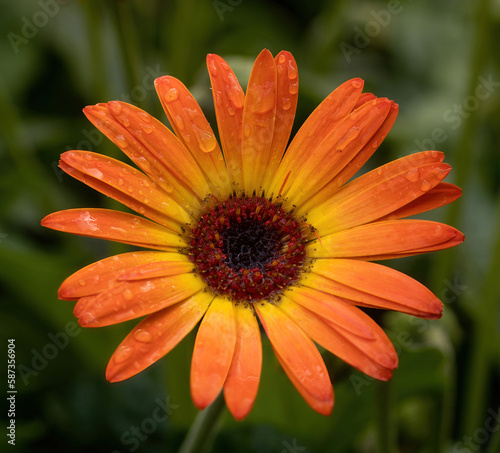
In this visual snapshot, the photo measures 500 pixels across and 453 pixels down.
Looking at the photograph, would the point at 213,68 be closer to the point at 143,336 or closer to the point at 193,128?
the point at 193,128

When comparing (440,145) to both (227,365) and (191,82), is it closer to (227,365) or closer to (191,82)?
(191,82)

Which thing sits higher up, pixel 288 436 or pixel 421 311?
pixel 421 311

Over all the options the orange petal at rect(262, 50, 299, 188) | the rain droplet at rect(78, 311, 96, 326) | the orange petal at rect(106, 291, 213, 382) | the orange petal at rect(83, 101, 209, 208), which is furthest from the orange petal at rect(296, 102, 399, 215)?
the rain droplet at rect(78, 311, 96, 326)

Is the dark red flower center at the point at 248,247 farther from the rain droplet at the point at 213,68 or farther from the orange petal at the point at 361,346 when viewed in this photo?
the rain droplet at the point at 213,68

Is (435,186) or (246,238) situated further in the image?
(246,238)

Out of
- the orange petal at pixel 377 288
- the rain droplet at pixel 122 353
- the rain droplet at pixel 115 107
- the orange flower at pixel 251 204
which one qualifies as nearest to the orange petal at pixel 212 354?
the orange flower at pixel 251 204

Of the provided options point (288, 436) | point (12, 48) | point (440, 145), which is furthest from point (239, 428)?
point (12, 48)

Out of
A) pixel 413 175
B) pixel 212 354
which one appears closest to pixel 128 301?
pixel 212 354

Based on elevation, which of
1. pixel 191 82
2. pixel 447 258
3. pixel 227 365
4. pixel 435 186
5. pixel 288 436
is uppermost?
pixel 191 82
